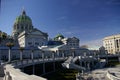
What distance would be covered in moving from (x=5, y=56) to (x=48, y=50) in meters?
27.0

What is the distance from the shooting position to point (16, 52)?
76000mm

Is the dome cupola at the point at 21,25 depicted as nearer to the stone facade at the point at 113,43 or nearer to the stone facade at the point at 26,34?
the stone facade at the point at 26,34

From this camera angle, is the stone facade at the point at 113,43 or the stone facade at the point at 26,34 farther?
the stone facade at the point at 113,43

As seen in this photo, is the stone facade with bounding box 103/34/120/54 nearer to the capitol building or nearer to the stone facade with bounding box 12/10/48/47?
the capitol building

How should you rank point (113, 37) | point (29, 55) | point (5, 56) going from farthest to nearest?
point (113, 37) → point (29, 55) → point (5, 56)

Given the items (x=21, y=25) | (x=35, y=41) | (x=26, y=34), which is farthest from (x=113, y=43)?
(x=26, y=34)

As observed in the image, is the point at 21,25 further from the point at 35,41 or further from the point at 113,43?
the point at 113,43

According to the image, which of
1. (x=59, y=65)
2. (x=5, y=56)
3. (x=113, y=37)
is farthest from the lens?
(x=113, y=37)

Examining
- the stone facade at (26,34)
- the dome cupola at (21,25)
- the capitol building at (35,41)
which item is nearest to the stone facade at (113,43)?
the capitol building at (35,41)

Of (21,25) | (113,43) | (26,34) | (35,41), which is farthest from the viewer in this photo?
(113,43)

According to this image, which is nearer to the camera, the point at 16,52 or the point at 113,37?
the point at 16,52

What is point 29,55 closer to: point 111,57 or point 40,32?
point 40,32

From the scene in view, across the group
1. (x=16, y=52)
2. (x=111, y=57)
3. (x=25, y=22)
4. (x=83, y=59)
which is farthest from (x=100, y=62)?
(x=25, y=22)

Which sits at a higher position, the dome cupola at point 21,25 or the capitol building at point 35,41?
the dome cupola at point 21,25
